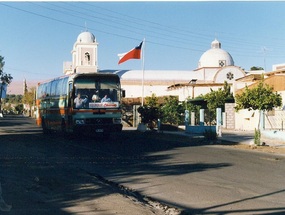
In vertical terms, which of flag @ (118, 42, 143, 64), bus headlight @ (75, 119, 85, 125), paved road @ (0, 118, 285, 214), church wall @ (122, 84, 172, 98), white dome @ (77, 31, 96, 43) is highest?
white dome @ (77, 31, 96, 43)

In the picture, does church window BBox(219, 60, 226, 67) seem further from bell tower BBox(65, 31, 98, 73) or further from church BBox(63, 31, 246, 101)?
bell tower BBox(65, 31, 98, 73)

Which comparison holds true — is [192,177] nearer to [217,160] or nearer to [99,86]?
[217,160]

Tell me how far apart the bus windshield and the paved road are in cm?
657

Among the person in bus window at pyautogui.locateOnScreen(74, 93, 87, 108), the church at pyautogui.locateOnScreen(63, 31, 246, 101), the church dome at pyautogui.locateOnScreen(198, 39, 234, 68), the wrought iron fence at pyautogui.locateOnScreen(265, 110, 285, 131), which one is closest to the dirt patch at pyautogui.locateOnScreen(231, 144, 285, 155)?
the wrought iron fence at pyautogui.locateOnScreen(265, 110, 285, 131)

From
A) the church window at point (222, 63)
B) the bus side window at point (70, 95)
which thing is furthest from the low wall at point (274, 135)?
the church window at point (222, 63)

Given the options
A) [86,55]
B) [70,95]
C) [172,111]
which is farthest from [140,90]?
[70,95]

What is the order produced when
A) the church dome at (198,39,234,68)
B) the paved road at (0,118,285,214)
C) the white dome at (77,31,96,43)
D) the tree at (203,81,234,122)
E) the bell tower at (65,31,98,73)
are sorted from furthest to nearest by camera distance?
the white dome at (77,31,96,43)
the bell tower at (65,31,98,73)
the church dome at (198,39,234,68)
the tree at (203,81,234,122)
the paved road at (0,118,285,214)

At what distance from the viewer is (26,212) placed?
7.67m

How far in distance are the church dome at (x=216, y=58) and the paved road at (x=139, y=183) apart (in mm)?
65597

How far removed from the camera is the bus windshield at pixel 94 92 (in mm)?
23656

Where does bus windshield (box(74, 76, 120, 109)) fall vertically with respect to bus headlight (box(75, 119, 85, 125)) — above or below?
above

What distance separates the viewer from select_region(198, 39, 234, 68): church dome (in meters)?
81.8

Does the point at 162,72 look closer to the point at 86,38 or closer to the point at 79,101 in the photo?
the point at 86,38

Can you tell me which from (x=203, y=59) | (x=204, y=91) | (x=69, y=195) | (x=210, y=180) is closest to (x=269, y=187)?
(x=210, y=180)
